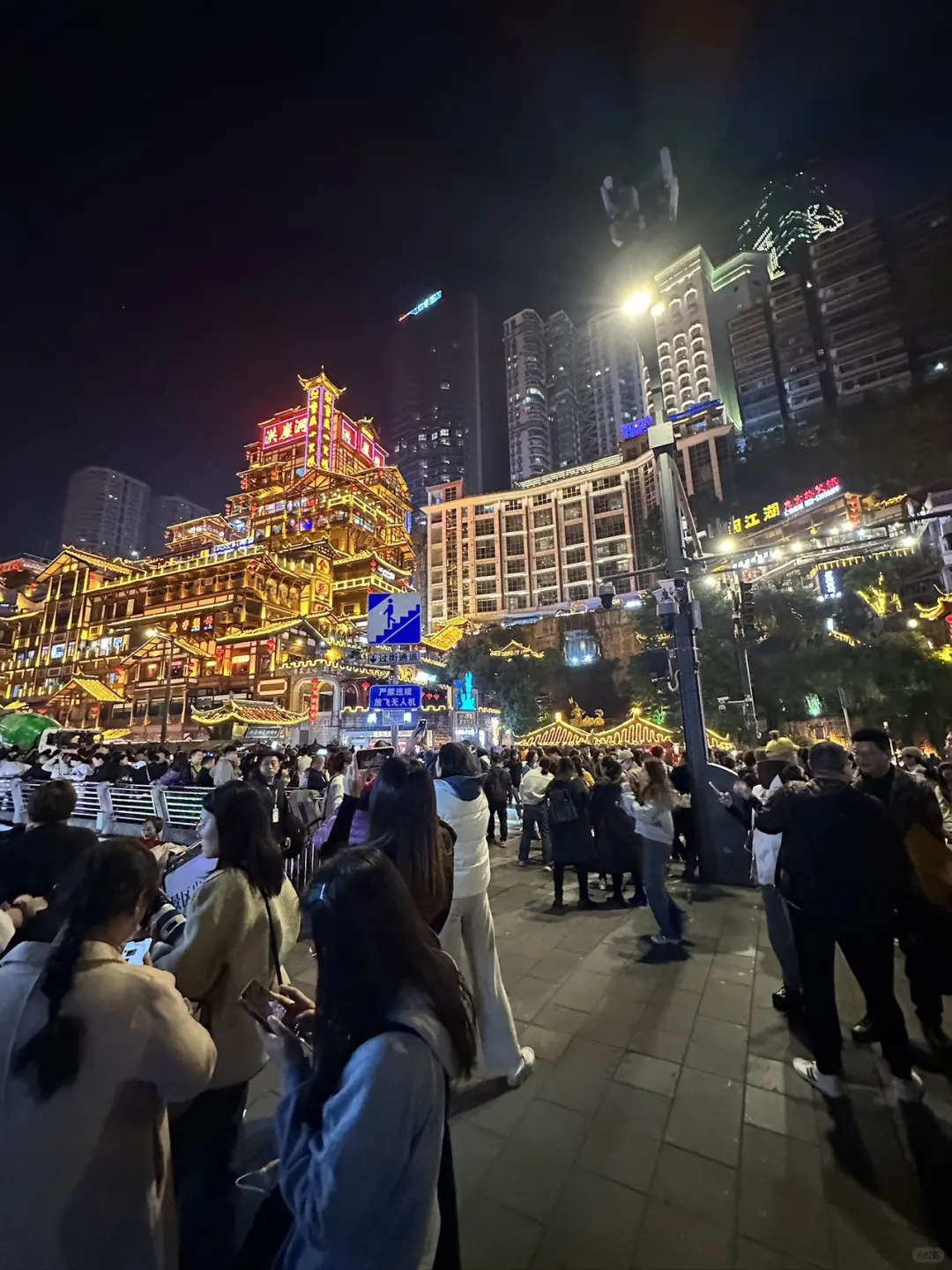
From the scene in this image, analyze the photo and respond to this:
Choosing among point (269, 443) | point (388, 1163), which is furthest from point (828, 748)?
point (269, 443)

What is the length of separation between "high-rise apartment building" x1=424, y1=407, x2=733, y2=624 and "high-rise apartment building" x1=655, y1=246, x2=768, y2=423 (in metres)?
15.4

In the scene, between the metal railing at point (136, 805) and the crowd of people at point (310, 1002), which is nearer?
the crowd of people at point (310, 1002)

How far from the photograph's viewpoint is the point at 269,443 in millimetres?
55500

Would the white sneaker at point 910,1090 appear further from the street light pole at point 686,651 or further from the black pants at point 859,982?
the street light pole at point 686,651

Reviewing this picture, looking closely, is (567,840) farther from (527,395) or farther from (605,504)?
(527,395)

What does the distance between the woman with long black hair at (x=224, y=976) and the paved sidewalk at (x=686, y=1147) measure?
898 mm

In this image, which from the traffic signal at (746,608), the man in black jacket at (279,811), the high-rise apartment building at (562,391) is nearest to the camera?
the man in black jacket at (279,811)

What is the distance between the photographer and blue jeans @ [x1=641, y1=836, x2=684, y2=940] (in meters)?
5.48

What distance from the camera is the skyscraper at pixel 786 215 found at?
78188mm

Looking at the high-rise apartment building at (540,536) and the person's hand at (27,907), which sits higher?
the high-rise apartment building at (540,536)

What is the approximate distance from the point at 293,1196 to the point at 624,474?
2879 inches

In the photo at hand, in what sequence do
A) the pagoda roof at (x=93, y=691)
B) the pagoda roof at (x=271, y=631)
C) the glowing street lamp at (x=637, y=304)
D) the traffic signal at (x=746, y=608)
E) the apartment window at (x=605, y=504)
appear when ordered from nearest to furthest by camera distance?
the glowing street lamp at (x=637, y=304)
the traffic signal at (x=746, y=608)
the pagoda roof at (x=271, y=631)
the pagoda roof at (x=93, y=691)
the apartment window at (x=605, y=504)

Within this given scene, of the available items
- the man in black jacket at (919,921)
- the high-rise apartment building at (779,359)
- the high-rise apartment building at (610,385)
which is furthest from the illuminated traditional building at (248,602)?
the high-rise apartment building at (610,385)

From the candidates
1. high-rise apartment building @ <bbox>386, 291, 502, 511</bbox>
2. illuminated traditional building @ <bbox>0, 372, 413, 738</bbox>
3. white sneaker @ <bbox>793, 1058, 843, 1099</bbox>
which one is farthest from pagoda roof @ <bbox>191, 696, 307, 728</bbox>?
high-rise apartment building @ <bbox>386, 291, 502, 511</bbox>
